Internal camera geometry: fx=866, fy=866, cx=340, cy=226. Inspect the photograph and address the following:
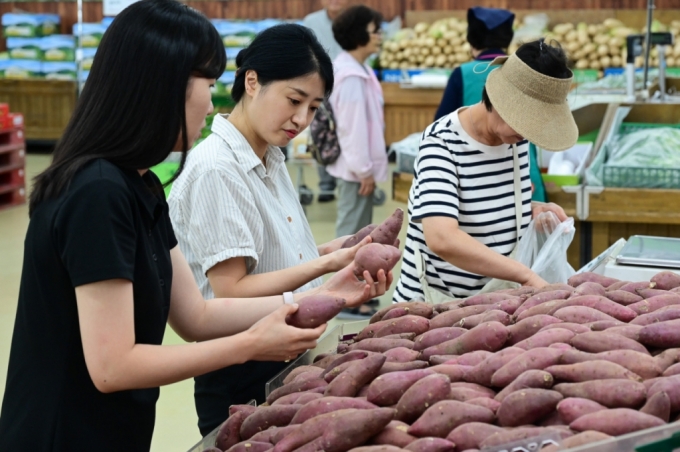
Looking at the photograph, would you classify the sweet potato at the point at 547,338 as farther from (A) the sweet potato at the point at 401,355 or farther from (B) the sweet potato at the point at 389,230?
(B) the sweet potato at the point at 389,230

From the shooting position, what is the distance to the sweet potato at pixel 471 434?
1339mm

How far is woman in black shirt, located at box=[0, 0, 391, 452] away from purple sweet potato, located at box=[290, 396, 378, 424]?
0.49 feet

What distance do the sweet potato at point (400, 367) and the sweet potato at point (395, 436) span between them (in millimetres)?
177

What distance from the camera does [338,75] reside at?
4992 mm

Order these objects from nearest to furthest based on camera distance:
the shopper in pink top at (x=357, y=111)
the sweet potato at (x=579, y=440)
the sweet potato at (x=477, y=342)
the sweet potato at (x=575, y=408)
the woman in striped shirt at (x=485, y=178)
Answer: the sweet potato at (x=579, y=440)
the sweet potato at (x=575, y=408)
the sweet potato at (x=477, y=342)
the woman in striped shirt at (x=485, y=178)
the shopper in pink top at (x=357, y=111)

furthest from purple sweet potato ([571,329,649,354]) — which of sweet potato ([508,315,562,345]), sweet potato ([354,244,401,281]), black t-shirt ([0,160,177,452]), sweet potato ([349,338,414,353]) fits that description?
black t-shirt ([0,160,177,452])

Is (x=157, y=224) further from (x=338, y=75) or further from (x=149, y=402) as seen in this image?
(x=338, y=75)

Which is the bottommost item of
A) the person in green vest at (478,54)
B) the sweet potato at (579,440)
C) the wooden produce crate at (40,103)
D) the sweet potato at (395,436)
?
the wooden produce crate at (40,103)

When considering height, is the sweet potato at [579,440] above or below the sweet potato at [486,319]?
above

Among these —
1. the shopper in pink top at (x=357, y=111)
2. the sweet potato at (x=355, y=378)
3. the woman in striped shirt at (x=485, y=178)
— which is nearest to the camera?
the sweet potato at (x=355, y=378)

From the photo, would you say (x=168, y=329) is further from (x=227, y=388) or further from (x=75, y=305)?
(x=75, y=305)

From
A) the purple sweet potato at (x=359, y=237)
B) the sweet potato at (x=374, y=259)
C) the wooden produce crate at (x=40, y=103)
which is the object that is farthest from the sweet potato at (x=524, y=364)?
the wooden produce crate at (x=40, y=103)

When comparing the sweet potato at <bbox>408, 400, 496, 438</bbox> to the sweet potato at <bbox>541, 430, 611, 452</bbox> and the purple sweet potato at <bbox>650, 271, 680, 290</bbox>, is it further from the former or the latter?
the purple sweet potato at <bbox>650, 271, 680, 290</bbox>

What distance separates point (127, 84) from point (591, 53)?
25.5ft
